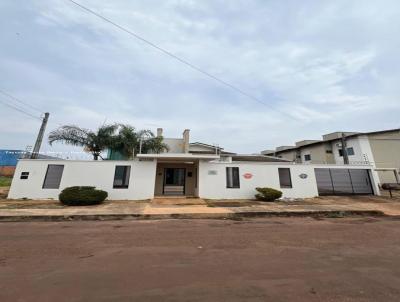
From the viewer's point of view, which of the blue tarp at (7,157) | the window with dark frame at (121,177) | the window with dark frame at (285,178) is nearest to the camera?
the window with dark frame at (121,177)

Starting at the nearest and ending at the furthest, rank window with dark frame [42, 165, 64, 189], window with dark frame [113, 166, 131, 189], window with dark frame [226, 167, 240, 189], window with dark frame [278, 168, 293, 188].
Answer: window with dark frame [42, 165, 64, 189], window with dark frame [113, 166, 131, 189], window with dark frame [226, 167, 240, 189], window with dark frame [278, 168, 293, 188]

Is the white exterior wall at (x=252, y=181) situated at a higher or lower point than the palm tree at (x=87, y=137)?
lower

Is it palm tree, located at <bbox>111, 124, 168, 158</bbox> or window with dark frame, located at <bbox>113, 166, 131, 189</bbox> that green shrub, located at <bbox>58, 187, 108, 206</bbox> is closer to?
window with dark frame, located at <bbox>113, 166, 131, 189</bbox>

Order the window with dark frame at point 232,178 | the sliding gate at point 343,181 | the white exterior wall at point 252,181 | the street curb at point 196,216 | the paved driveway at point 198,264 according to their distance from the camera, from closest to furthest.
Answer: the paved driveway at point 198,264, the street curb at point 196,216, the white exterior wall at point 252,181, the window with dark frame at point 232,178, the sliding gate at point 343,181

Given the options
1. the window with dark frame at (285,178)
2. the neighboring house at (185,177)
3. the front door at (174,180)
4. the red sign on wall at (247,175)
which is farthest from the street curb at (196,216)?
the front door at (174,180)

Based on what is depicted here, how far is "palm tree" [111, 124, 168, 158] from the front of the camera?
19.4 metres

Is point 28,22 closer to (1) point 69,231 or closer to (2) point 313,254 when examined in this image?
(1) point 69,231

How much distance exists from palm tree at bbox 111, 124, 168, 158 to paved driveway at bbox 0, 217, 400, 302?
506 inches

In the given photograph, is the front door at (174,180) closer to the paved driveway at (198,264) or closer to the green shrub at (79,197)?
the green shrub at (79,197)

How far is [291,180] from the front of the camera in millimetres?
15906

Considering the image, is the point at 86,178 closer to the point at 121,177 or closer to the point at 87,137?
the point at 121,177

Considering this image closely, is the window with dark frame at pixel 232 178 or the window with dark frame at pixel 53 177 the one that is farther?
the window with dark frame at pixel 232 178

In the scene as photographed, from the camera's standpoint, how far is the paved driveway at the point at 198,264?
9.49 ft

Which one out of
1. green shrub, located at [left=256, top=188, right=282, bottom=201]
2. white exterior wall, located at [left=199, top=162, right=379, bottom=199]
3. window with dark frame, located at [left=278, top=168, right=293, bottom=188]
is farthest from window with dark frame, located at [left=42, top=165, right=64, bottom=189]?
window with dark frame, located at [left=278, top=168, right=293, bottom=188]
